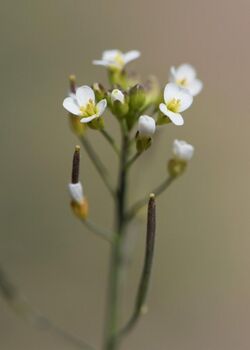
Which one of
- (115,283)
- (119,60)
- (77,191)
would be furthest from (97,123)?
(115,283)

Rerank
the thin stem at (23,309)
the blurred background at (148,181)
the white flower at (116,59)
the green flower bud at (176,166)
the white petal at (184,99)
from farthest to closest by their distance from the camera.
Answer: the blurred background at (148,181) → the thin stem at (23,309) → the white flower at (116,59) → the green flower bud at (176,166) → the white petal at (184,99)

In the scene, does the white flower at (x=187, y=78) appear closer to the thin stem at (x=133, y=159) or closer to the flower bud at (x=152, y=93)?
the flower bud at (x=152, y=93)

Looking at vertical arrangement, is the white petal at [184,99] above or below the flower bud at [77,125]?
above

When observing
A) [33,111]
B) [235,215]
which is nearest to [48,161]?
[33,111]

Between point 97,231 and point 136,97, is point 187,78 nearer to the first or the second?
point 136,97

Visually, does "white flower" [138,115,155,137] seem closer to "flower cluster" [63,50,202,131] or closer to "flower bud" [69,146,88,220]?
"flower cluster" [63,50,202,131]

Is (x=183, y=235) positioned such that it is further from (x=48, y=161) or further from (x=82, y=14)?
(x=82, y=14)

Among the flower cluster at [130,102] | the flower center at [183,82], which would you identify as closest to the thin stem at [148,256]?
the flower cluster at [130,102]
